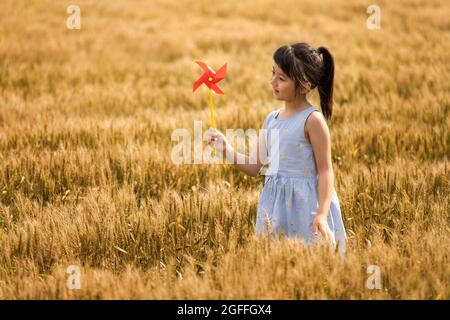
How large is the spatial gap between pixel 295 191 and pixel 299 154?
178 mm

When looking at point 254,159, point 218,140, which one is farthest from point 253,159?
point 218,140

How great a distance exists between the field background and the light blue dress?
0.13 metres

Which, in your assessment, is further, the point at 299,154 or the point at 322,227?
the point at 299,154

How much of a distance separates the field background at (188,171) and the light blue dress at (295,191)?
0.13 metres

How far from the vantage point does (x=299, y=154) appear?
275cm

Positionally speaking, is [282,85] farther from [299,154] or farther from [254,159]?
[254,159]

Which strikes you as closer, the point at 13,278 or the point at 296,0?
the point at 13,278

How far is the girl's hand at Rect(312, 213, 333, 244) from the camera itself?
2496 mm

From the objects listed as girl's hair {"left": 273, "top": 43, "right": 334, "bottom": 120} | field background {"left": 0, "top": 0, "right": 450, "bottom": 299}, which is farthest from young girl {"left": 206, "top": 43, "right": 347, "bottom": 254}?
field background {"left": 0, "top": 0, "right": 450, "bottom": 299}

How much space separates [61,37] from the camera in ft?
28.2

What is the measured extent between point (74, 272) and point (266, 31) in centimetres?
755
